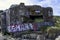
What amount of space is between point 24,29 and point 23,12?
3259mm

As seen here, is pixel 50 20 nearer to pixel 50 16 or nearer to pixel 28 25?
pixel 50 16

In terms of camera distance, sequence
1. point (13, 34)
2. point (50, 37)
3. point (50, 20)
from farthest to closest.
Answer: point (50, 20) < point (13, 34) < point (50, 37)

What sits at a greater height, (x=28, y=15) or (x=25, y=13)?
(x=25, y=13)

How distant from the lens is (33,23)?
3903 cm

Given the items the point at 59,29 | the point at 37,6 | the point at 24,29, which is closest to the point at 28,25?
the point at 24,29

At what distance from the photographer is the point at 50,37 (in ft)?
107

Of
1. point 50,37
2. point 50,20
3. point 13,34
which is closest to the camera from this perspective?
point 50,37

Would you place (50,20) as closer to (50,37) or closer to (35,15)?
(35,15)

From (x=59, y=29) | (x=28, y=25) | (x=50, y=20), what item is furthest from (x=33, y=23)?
(x=59, y=29)

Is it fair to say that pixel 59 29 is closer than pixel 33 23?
Yes

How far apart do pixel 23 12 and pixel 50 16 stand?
5516 millimetres

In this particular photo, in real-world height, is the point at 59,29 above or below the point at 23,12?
below

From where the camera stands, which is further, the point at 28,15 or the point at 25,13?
the point at 28,15

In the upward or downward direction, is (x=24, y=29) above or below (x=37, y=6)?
below
